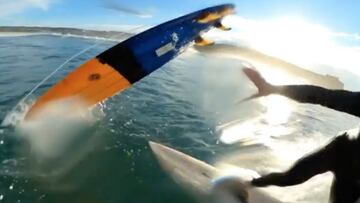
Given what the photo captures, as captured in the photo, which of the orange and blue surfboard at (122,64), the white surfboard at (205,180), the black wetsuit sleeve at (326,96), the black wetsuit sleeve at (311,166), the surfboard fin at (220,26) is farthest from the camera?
the surfboard fin at (220,26)

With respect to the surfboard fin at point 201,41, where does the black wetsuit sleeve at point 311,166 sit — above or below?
below

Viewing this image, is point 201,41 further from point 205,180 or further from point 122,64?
point 205,180

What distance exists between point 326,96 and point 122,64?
5.59 meters

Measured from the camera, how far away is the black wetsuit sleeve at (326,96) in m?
4.94

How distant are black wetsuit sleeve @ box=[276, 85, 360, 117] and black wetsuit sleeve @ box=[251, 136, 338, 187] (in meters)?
0.40

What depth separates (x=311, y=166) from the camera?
17.0ft

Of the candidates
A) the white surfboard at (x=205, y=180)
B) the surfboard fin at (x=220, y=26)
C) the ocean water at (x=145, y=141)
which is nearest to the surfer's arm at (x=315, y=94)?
the ocean water at (x=145, y=141)

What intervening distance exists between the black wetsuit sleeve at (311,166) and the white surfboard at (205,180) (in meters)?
1.12

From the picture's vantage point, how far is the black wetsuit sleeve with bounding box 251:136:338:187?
508 cm

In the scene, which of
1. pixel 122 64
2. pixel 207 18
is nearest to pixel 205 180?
pixel 122 64

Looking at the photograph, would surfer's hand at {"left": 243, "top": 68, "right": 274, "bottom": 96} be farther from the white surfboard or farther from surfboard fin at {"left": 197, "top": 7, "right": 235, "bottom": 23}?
surfboard fin at {"left": 197, "top": 7, "right": 235, "bottom": 23}

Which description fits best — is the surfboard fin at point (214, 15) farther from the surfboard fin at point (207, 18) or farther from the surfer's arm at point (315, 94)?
the surfer's arm at point (315, 94)

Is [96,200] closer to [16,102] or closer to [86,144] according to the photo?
[86,144]

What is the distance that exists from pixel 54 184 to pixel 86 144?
2.01 metres
